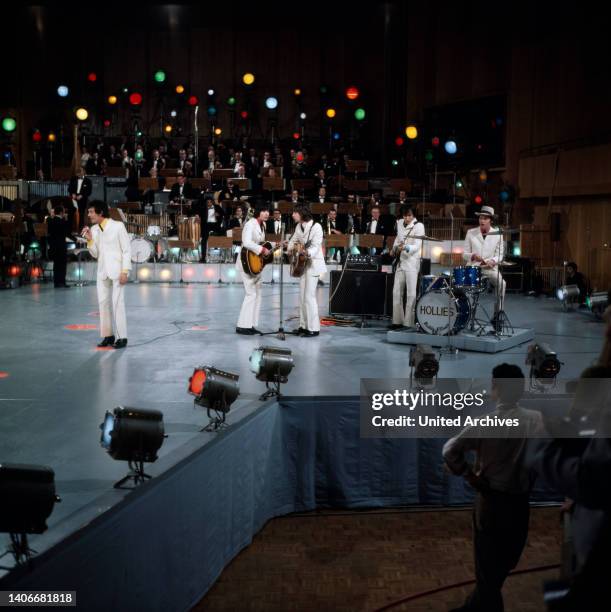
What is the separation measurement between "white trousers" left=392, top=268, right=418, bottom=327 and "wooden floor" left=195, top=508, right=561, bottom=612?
13.2 feet

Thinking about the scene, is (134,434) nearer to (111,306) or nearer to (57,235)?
(111,306)

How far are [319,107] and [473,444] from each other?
23.2 metres

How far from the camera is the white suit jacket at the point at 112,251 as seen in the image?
28.4 feet

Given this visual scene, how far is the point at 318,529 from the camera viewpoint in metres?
5.91

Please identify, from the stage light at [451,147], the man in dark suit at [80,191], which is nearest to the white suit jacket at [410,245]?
the man in dark suit at [80,191]

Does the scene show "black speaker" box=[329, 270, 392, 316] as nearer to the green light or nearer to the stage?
the stage

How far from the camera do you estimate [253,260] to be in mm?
9625

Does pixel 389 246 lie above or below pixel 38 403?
above

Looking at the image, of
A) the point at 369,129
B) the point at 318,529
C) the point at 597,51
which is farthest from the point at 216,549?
the point at 369,129

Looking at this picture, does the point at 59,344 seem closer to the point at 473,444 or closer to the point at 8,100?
the point at 473,444

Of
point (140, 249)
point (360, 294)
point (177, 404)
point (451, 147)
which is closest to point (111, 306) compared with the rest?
point (177, 404)

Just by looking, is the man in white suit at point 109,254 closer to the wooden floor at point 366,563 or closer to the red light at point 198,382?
the red light at point 198,382

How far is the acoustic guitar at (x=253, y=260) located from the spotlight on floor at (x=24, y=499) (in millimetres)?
6329

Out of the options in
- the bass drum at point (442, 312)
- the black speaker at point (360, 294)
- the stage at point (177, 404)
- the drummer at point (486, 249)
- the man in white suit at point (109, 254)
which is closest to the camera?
the stage at point (177, 404)
